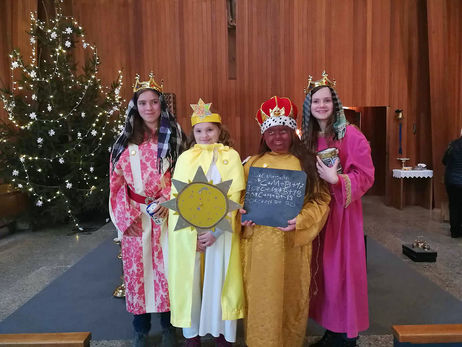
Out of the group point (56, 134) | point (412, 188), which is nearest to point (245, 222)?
point (56, 134)

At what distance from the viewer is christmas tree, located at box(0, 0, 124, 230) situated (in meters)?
5.63

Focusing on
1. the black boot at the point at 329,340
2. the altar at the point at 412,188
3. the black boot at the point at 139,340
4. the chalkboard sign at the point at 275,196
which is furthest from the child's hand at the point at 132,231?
the altar at the point at 412,188

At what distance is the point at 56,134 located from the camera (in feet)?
19.0

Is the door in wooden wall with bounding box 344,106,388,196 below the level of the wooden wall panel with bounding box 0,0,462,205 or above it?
below

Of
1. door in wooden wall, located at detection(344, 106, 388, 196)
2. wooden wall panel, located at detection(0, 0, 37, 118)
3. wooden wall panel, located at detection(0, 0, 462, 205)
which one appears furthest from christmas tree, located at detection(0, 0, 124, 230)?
door in wooden wall, located at detection(344, 106, 388, 196)

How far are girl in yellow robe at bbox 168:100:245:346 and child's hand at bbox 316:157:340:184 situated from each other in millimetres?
469

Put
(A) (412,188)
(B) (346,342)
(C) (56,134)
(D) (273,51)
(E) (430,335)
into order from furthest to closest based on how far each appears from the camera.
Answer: (A) (412,188) → (D) (273,51) → (C) (56,134) → (B) (346,342) → (E) (430,335)

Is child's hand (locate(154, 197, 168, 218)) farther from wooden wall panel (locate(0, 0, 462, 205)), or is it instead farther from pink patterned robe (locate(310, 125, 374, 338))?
wooden wall panel (locate(0, 0, 462, 205))

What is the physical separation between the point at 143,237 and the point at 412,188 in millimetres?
7323

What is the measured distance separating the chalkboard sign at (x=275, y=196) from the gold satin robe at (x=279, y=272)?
9 cm

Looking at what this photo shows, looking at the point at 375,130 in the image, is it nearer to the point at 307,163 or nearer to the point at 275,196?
the point at 307,163

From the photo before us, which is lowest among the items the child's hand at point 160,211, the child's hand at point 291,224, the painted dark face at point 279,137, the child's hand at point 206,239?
the child's hand at point 206,239

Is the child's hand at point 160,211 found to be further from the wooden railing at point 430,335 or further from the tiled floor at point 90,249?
the wooden railing at point 430,335

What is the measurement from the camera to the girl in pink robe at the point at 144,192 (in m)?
2.32
